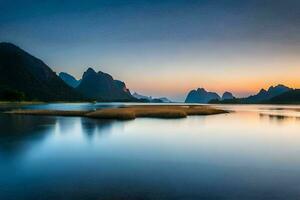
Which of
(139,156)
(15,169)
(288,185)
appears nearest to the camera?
(288,185)

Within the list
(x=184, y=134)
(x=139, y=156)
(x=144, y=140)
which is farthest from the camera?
(x=184, y=134)

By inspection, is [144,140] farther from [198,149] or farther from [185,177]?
[185,177]

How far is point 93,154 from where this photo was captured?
3139 cm

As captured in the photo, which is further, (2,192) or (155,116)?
(155,116)

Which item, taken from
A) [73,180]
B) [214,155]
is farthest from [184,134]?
[73,180]

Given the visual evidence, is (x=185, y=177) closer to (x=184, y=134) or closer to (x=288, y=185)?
(x=288, y=185)

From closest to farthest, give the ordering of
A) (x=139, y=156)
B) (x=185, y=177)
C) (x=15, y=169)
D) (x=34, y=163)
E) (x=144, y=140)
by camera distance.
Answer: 1. (x=185, y=177)
2. (x=15, y=169)
3. (x=34, y=163)
4. (x=139, y=156)
5. (x=144, y=140)

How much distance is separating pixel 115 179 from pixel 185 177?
480 centimetres

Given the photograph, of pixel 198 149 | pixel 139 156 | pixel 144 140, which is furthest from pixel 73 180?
pixel 144 140

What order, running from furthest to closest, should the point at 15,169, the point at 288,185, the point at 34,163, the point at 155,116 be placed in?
the point at 155,116
the point at 34,163
the point at 15,169
the point at 288,185

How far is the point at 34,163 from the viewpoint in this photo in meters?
26.4

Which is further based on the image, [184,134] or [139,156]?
[184,134]

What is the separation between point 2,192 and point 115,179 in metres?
6.74

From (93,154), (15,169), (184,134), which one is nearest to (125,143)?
(93,154)
